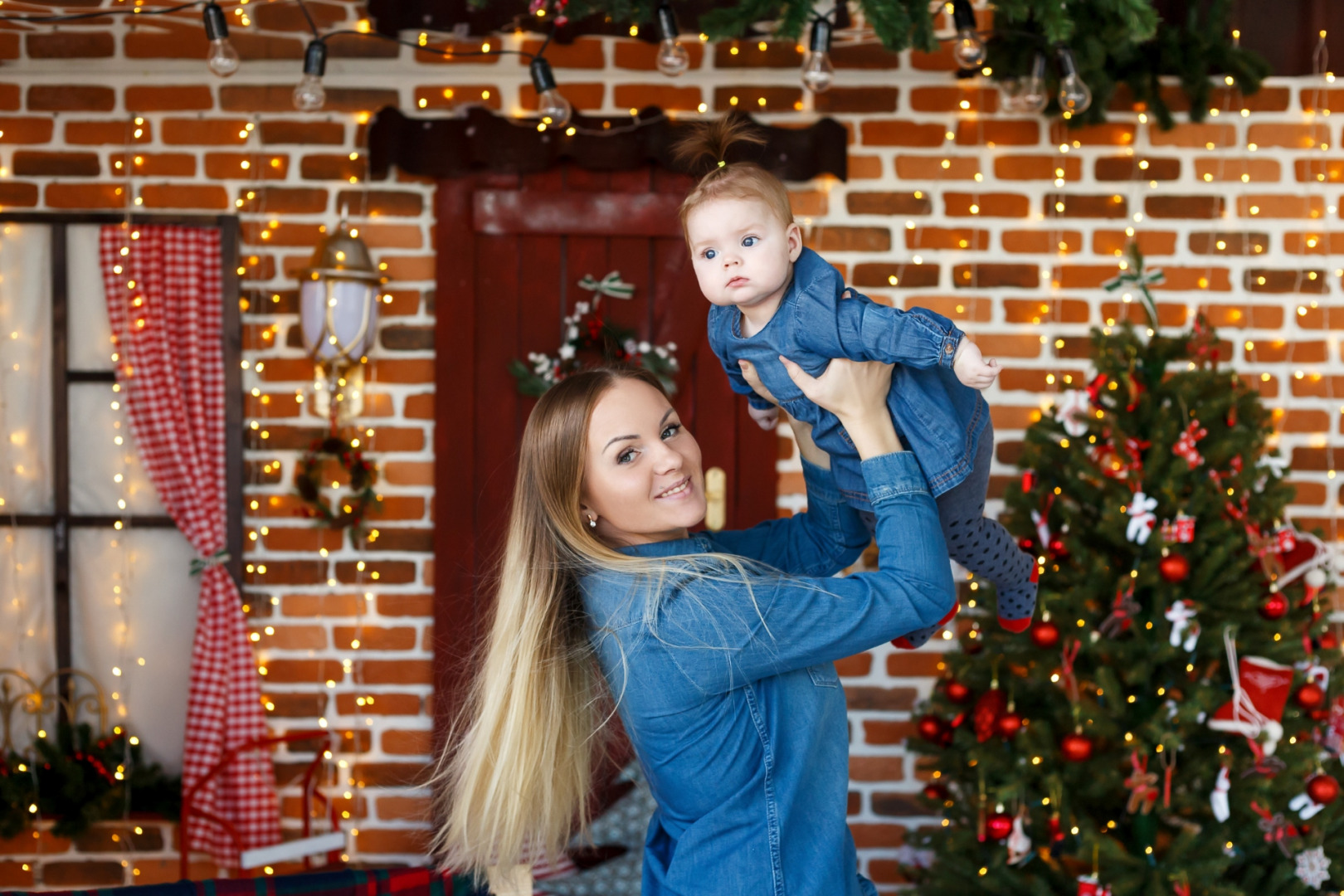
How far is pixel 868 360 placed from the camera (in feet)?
4.98

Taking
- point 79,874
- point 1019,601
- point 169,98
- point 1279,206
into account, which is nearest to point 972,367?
point 1019,601

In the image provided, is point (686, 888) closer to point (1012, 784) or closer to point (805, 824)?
point (805, 824)

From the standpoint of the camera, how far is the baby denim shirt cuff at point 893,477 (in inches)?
56.4

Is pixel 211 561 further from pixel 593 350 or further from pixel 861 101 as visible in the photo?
pixel 861 101

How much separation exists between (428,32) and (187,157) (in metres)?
0.82

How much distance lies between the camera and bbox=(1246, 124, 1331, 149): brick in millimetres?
3094

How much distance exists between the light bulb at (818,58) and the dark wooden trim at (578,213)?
71 cm

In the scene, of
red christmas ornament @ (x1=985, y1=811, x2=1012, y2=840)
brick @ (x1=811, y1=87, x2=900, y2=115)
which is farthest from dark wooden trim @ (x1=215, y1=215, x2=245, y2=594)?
red christmas ornament @ (x1=985, y1=811, x2=1012, y2=840)

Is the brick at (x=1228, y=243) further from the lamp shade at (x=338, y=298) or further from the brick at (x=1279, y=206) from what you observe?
the lamp shade at (x=338, y=298)

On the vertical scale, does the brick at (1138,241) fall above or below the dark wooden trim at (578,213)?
below

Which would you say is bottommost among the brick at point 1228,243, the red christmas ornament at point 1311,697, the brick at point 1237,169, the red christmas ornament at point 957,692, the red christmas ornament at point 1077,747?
the red christmas ornament at point 1077,747

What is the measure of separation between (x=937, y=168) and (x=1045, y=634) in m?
1.44

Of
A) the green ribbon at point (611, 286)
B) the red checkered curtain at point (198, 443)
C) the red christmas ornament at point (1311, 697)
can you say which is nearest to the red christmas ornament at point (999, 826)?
the red christmas ornament at point (1311, 697)

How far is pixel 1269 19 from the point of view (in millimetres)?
3070
